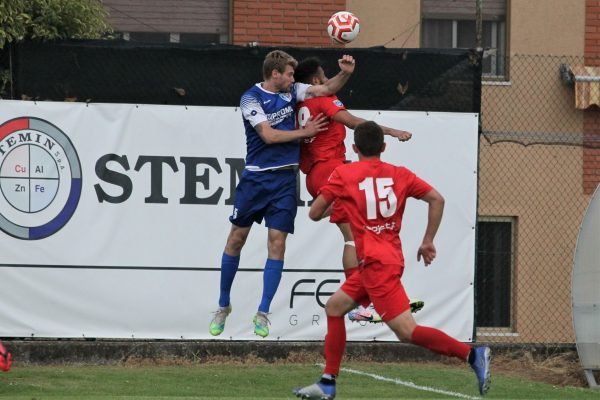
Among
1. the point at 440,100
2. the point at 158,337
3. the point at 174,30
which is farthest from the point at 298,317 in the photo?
the point at 174,30

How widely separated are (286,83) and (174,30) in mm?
7032

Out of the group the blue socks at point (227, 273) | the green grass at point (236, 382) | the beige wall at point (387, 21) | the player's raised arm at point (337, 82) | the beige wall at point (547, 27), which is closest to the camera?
the player's raised arm at point (337, 82)

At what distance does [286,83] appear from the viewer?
439 inches

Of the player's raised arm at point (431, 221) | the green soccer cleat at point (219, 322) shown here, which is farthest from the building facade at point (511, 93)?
the player's raised arm at point (431, 221)

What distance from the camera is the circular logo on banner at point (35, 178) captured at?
1342cm

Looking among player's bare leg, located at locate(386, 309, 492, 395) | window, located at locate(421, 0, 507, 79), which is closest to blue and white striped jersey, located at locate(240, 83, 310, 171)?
player's bare leg, located at locate(386, 309, 492, 395)

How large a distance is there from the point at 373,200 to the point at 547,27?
31.6 ft

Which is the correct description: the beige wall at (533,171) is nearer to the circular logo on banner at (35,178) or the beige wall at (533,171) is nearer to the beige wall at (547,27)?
the beige wall at (547,27)

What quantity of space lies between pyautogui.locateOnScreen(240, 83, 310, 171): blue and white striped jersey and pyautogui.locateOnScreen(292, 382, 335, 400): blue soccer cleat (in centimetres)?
265

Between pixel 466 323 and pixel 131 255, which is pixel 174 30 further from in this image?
pixel 466 323

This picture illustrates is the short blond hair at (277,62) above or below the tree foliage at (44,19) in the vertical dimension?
below

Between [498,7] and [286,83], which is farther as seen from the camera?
[498,7]

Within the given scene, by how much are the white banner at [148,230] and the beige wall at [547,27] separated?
4.73m

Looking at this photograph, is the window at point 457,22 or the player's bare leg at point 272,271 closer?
the player's bare leg at point 272,271
